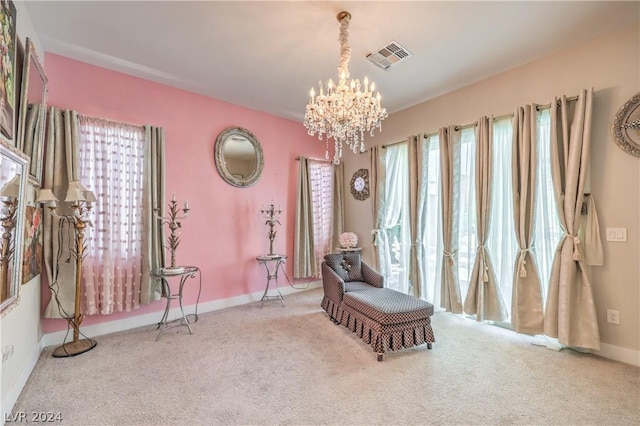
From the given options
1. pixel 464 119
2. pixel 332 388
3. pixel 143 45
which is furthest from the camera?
pixel 464 119

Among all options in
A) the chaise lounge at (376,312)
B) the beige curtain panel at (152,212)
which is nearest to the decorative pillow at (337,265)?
the chaise lounge at (376,312)

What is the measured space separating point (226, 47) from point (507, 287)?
12.9 ft

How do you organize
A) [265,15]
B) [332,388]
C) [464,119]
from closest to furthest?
[332,388], [265,15], [464,119]

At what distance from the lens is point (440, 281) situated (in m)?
3.67

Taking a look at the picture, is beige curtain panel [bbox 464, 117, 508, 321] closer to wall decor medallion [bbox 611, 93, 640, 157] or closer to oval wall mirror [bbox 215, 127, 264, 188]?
wall decor medallion [bbox 611, 93, 640, 157]

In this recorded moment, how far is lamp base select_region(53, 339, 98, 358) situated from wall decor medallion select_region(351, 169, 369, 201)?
400 centimetres

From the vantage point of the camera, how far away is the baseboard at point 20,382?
1.80 m

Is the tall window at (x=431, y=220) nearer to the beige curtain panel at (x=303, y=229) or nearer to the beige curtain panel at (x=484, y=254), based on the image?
the beige curtain panel at (x=484, y=254)

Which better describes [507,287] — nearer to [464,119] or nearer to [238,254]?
[464,119]

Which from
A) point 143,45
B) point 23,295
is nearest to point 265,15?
point 143,45

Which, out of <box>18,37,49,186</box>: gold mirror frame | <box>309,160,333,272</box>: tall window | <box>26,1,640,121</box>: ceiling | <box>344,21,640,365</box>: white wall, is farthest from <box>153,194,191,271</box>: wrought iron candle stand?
<box>344,21,640,365</box>: white wall

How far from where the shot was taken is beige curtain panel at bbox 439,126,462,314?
11.4 ft

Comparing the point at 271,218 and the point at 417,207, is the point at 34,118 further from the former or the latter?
the point at 417,207

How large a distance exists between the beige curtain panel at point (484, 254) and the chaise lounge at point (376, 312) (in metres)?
0.86
